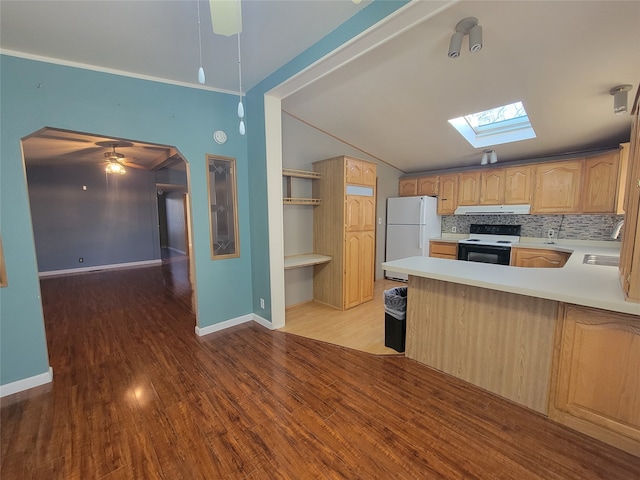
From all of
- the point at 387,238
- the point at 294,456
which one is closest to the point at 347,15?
the point at 294,456

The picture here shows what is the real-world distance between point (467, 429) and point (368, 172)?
128 inches

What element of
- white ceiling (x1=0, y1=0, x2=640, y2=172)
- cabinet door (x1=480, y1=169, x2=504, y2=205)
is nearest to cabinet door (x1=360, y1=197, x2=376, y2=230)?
white ceiling (x1=0, y1=0, x2=640, y2=172)

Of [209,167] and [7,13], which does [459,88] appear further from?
[7,13]

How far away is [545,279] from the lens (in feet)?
6.14

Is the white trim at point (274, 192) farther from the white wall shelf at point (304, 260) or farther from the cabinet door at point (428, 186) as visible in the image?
the cabinet door at point (428, 186)

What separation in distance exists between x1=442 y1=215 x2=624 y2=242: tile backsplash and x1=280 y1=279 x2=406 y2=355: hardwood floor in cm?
267

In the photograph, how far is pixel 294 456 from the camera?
153 centimetres

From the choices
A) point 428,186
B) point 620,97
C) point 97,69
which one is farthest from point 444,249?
point 97,69

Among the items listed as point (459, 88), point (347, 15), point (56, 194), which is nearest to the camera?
point (347, 15)

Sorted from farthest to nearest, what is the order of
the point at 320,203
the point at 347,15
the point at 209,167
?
the point at 320,203 → the point at 209,167 → the point at 347,15

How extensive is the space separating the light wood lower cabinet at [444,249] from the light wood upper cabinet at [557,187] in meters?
1.30

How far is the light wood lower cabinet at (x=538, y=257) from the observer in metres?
3.66

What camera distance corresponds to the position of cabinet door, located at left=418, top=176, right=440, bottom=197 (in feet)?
16.5

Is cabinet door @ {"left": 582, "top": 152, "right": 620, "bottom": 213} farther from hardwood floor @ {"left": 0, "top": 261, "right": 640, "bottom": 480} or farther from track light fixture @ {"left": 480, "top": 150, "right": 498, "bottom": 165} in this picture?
hardwood floor @ {"left": 0, "top": 261, "right": 640, "bottom": 480}
